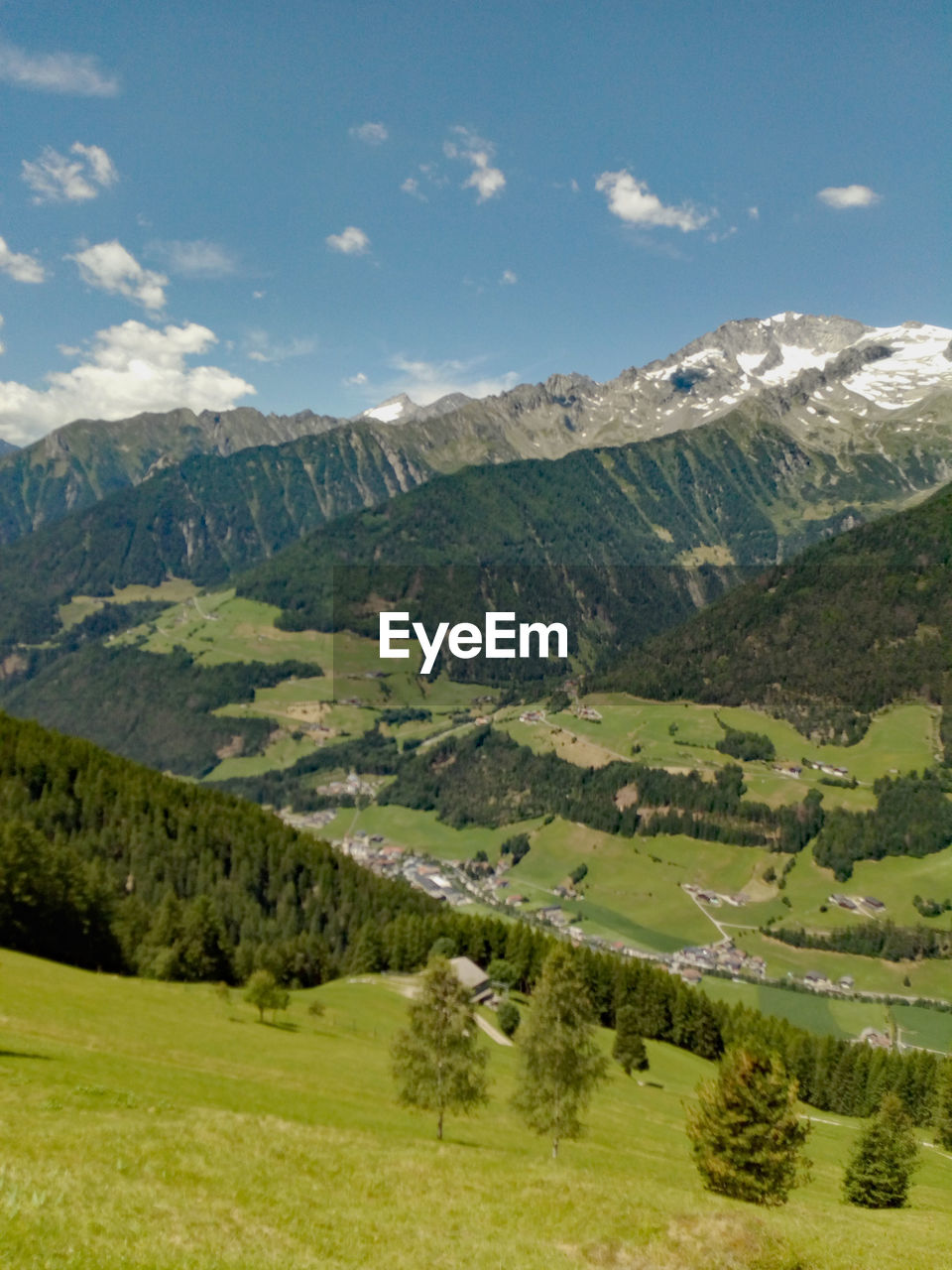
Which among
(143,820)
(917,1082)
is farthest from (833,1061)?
(143,820)

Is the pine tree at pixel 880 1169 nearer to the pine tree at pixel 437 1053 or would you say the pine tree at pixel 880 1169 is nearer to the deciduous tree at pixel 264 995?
the pine tree at pixel 437 1053

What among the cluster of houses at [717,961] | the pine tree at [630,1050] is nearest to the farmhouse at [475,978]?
the pine tree at [630,1050]

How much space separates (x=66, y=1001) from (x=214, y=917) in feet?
134

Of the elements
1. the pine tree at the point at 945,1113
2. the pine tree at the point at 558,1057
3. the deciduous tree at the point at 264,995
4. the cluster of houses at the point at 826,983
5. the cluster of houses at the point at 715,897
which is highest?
the pine tree at the point at 558,1057

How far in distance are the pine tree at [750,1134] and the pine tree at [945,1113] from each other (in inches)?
1995

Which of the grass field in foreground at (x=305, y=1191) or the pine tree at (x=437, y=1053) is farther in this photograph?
the pine tree at (x=437, y=1053)

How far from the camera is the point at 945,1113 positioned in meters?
74.4

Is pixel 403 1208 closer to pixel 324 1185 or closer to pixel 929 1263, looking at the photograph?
pixel 324 1185

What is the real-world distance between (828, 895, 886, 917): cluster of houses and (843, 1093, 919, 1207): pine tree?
511ft

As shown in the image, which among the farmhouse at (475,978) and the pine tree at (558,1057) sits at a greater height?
the pine tree at (558,1057)

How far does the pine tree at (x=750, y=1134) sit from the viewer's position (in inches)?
1410

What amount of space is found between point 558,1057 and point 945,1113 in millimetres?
56843

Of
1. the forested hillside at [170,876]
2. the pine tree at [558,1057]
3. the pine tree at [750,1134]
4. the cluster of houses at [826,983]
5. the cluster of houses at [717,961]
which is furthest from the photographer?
the cluster of houses at [717,961]

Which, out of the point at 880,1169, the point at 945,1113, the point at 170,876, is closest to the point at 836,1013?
the point at 945,1113
